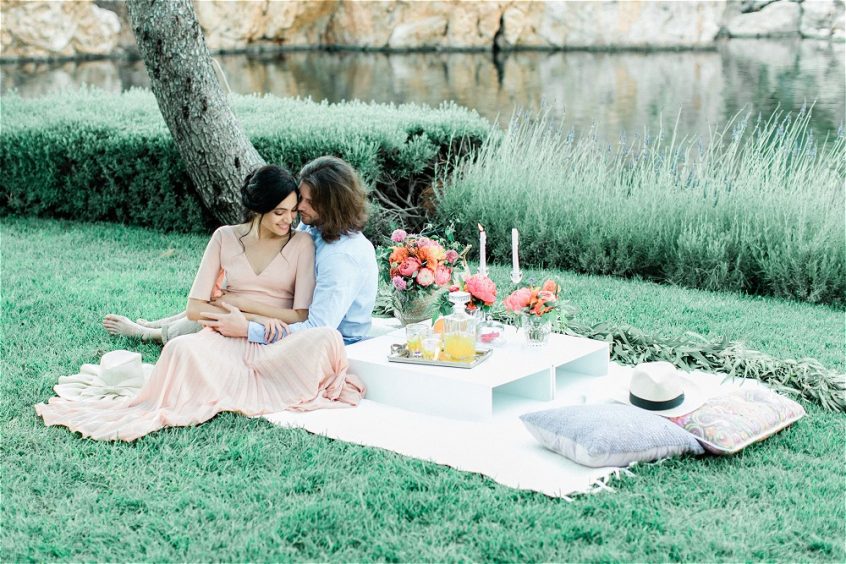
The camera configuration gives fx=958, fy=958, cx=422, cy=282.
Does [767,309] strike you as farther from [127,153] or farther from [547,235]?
[127,153]

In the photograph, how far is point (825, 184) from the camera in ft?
23.7

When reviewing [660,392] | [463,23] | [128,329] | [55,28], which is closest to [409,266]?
[660,392]

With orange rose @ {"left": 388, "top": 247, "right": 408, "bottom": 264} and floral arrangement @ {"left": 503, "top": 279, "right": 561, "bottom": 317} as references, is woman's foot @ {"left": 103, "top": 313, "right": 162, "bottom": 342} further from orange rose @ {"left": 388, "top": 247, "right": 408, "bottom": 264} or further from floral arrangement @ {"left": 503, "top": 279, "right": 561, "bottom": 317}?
floral arrangement @ {"left": 503, "top": 279, "right": 561, "bottom": 317}

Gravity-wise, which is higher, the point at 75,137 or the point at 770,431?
the point at 75,137

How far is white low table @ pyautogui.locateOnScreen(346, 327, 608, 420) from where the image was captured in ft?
13.4

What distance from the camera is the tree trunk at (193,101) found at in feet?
22.4

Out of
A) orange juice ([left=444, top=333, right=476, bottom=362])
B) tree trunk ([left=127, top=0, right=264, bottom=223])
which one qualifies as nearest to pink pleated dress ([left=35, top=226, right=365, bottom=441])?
orange juice ([left=444, top=333, right=476, bottom=362])

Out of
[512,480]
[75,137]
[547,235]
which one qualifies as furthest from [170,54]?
[512,480]

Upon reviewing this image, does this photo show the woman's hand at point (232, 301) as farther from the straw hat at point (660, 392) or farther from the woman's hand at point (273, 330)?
the straw hat at point (660, 392)

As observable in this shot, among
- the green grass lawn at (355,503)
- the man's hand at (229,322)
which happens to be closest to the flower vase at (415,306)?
the man's hand at (229,322)

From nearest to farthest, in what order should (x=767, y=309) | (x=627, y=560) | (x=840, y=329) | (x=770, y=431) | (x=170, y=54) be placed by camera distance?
(x=627, y=560), (x=770, y=431), (x=840, y=329), (x=767, y=309), (x=170, y=54)

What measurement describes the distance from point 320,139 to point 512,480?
4.97 meters

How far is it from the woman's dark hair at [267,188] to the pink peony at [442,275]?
90 centimetres

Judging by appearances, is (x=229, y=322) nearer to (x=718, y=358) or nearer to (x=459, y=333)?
(x=459, y=333)
